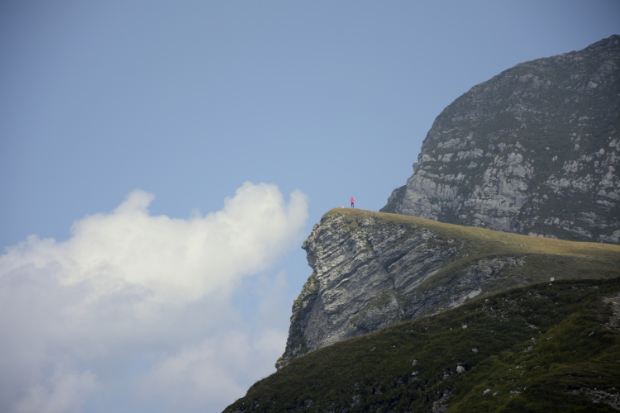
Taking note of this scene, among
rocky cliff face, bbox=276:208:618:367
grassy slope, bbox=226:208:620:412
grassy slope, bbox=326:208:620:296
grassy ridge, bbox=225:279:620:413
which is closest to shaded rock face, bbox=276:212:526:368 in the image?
rocky cliff face, bbox=276:208:618:367

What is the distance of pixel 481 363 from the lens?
185 ft

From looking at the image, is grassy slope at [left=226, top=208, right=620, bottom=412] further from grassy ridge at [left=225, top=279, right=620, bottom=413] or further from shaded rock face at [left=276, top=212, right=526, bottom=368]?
shaded rock face at [left=276, top=212, right=526, bottom=368]

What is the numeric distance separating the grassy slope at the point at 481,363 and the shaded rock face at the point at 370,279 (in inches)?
1840

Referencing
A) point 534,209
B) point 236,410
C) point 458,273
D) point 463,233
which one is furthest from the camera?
point 534,209

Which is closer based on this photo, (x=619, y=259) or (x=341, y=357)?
(x=341, y=357)

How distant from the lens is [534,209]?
7677 inches

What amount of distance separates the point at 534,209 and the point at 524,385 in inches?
6716

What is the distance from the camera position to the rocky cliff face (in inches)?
4646

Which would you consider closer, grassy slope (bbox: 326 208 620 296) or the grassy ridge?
the grassy ridge

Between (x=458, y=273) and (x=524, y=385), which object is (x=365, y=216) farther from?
(x=524, y=385)

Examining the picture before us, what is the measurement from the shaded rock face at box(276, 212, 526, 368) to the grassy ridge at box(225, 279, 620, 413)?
4704 centimetres

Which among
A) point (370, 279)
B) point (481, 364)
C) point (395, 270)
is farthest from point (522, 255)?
point (481, 364)

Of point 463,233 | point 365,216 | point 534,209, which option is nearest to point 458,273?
point 463,233

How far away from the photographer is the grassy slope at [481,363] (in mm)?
42562
